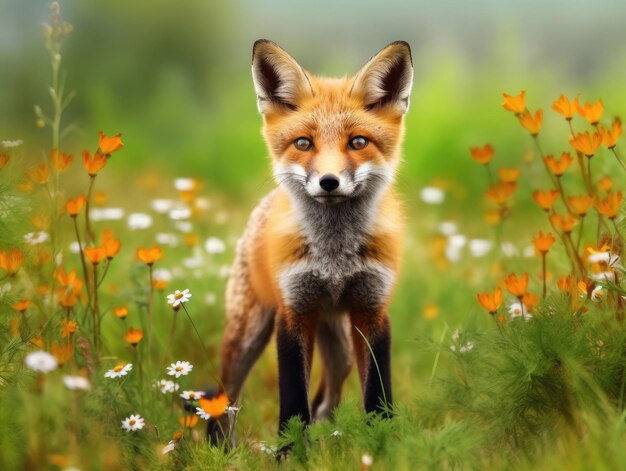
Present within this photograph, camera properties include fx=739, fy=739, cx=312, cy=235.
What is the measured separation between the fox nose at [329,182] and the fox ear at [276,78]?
0.62 metres

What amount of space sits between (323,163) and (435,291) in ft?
9.03

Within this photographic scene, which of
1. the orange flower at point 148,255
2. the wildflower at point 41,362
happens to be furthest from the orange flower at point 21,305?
the wildflower at point 41,362

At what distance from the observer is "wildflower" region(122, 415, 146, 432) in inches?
118

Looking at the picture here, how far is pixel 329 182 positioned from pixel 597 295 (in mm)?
1200

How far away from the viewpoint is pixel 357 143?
3.30 metres

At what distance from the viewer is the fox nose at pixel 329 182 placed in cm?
303

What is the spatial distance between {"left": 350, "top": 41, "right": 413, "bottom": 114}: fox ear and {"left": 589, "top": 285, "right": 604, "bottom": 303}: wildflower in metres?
1.19

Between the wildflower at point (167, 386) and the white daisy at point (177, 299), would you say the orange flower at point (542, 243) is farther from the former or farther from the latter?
the wildflower at point (167, 386)

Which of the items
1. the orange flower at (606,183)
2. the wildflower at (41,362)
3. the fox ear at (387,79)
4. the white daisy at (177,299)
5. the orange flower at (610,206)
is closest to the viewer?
the wildflower at (41,362)

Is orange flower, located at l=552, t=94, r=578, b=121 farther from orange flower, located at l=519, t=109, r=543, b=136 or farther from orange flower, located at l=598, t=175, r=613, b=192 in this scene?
orange flower, located at l=598, t=175, r=613, b=192

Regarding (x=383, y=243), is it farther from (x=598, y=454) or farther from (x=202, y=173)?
(x=202, y=173)

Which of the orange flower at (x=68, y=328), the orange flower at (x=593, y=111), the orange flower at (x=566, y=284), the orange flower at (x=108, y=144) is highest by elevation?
the orange flower at (x=593, y=111)

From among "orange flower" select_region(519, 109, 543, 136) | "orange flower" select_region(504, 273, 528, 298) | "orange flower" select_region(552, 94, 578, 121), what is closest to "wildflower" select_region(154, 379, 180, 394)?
"orange flower" select_region(504, 273, 528, 298)

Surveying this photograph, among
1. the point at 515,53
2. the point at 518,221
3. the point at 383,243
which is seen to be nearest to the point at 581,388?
the point at 383,243
